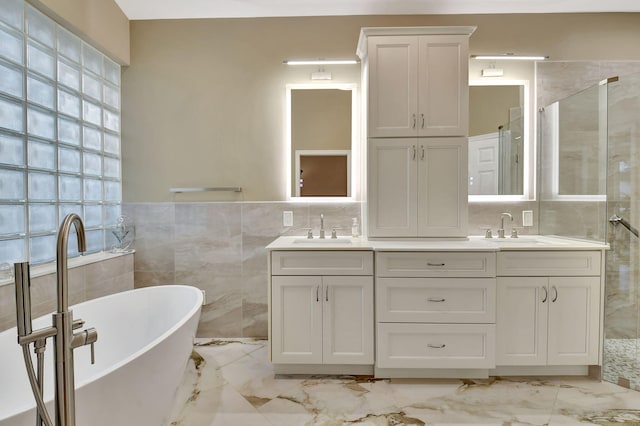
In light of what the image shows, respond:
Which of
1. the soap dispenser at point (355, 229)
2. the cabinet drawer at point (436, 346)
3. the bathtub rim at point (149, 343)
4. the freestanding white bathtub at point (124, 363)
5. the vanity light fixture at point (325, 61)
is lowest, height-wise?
the cabinet drawer at point (436, 346)

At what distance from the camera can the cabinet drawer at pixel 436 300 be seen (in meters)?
2.16

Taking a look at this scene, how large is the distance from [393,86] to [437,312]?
1571 millimetres

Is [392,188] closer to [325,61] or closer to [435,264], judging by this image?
[435,264]

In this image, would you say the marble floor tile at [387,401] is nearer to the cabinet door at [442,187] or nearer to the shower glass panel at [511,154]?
the cabinet door at [442,187]

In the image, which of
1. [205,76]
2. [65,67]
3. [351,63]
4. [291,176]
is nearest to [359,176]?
[291,176]

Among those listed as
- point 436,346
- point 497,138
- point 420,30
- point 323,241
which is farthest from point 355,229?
point 420,30

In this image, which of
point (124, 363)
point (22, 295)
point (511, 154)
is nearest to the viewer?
point (22, 295)

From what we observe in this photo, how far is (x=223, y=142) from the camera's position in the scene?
2885 mm

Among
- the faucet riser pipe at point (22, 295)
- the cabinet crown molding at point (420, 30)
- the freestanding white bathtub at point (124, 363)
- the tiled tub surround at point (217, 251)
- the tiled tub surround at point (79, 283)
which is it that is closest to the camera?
the faucet riser pipe at point (22, 295)

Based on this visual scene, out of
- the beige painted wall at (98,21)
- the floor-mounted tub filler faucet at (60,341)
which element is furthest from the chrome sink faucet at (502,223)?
the beige painted wall at (98,21)

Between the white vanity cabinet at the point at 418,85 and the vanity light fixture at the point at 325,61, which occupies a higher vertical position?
the vanity light fixture at the point at 325,61

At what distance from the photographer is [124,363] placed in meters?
1.22

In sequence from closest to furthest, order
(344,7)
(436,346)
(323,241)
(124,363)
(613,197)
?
(124,363) < (436,346) < (613,197) < (323,241) < (344,7)

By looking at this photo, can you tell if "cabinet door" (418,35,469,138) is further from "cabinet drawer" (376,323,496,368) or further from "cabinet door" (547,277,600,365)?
"cabinet drawer" (376,323,496,368)
